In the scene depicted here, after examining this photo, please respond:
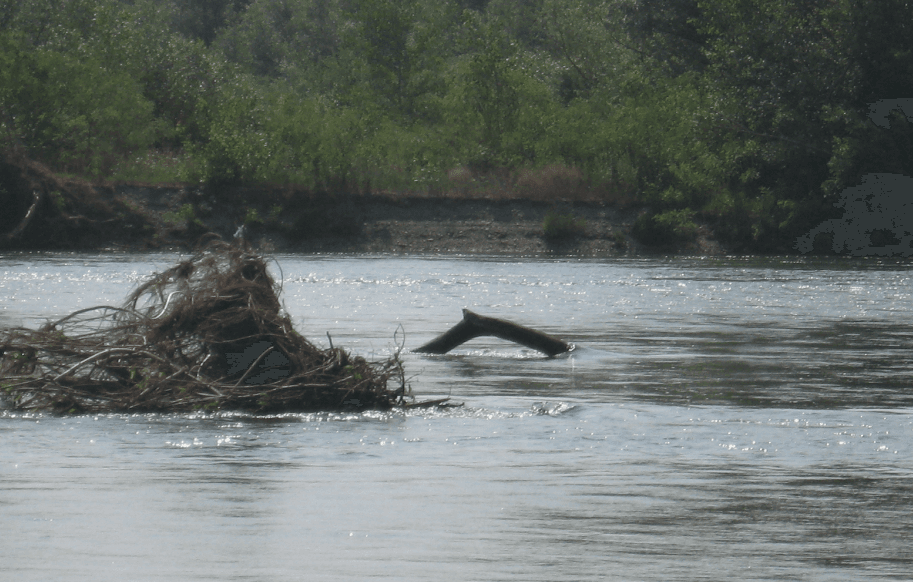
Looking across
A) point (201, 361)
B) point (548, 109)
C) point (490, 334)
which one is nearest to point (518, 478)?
point (201, 361)

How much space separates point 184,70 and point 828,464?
3047 inches

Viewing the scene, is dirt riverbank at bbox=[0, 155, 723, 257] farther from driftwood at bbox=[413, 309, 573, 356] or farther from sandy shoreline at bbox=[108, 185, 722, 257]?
driftwood at bbox=[413, 309, 573, 356]

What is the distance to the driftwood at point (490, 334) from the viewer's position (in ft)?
62.1

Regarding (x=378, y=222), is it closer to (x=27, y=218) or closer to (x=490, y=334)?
(x=27, y=218)

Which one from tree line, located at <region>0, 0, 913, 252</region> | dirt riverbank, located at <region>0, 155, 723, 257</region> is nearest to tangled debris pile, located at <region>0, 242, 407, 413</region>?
tree line, located at <region>0, 0, 913, 252</region>

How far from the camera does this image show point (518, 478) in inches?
410

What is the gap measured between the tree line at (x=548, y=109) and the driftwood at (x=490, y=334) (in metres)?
35.2

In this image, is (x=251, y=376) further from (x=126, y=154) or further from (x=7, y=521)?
(x=126, y=154)

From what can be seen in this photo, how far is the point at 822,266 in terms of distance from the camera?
48.7 meters

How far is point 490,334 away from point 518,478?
861cm

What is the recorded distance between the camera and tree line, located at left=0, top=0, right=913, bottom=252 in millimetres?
55219

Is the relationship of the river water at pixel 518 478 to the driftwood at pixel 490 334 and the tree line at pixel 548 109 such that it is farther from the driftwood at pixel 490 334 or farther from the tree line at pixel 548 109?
the tree line at pixel 548 109

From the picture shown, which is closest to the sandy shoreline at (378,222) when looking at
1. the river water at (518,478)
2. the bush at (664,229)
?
the bush at (664,229)

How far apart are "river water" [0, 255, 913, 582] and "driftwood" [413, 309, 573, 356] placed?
244 millimetres
